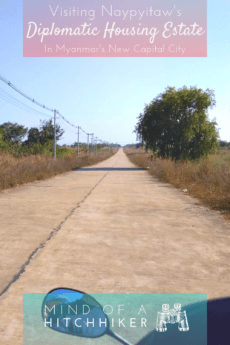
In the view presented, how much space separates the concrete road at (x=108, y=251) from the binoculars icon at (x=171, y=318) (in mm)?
490

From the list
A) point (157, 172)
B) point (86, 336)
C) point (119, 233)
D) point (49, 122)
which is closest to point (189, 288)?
point (86, 336)

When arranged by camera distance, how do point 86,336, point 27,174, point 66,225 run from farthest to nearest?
point 27,174 → point 66,225 → point 86,336

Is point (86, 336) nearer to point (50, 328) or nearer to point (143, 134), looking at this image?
point (50, 328)

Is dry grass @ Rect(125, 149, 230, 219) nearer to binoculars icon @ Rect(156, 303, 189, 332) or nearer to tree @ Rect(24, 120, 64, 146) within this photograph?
binoculars icon @ Rect(156, 303, 189, 332)

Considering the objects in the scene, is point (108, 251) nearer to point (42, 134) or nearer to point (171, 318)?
point (171, 318)

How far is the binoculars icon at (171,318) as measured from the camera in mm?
2385

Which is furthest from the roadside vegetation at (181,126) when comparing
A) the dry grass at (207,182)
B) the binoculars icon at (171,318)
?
the binoculars icon at (171,318)

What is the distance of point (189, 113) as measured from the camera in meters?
28.7

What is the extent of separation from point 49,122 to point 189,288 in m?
50.4

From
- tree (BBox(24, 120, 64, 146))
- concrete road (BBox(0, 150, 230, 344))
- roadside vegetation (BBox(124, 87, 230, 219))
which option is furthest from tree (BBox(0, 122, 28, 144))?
concrete road (BBox(0, 150, 230, 344))

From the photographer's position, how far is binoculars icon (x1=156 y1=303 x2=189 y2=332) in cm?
238

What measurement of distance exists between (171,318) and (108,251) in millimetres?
2334

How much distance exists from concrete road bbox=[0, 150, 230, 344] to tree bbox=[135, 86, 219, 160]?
66.5ft

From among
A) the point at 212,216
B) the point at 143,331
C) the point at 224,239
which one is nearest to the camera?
the point at 143,331
